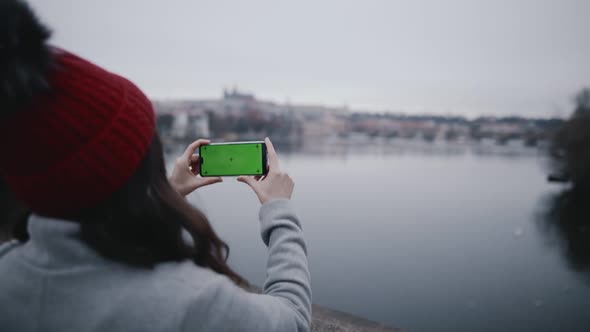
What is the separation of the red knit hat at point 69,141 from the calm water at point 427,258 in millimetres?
496

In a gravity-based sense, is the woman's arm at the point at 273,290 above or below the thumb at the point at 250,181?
below

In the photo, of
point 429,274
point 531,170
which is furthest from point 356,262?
point 531,170

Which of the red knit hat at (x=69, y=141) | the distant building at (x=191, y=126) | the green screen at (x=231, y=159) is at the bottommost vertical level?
the distant building at (x=191, y=126)

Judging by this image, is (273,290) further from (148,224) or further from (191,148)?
(191,148)

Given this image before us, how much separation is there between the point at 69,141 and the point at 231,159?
2.19ft

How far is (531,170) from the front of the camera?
26.2m

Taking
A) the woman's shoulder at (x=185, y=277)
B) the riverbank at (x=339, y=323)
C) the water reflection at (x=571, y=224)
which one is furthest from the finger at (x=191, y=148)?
the water reflection at (x=571, y=224)

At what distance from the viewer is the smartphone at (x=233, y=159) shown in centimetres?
112

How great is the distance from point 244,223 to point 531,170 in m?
24.6

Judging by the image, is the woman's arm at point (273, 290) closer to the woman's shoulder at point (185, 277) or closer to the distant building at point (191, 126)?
the woman's shoulder at point (185, 277)

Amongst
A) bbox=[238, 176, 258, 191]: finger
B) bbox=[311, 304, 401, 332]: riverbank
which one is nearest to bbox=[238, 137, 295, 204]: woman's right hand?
bbox=[238, 176, 258, 191]: finger

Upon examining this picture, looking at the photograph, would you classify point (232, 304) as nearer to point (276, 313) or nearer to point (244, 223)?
point (276, 313)

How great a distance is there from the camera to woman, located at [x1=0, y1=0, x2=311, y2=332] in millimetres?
471

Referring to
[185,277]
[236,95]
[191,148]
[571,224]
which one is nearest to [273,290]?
[185,277]
